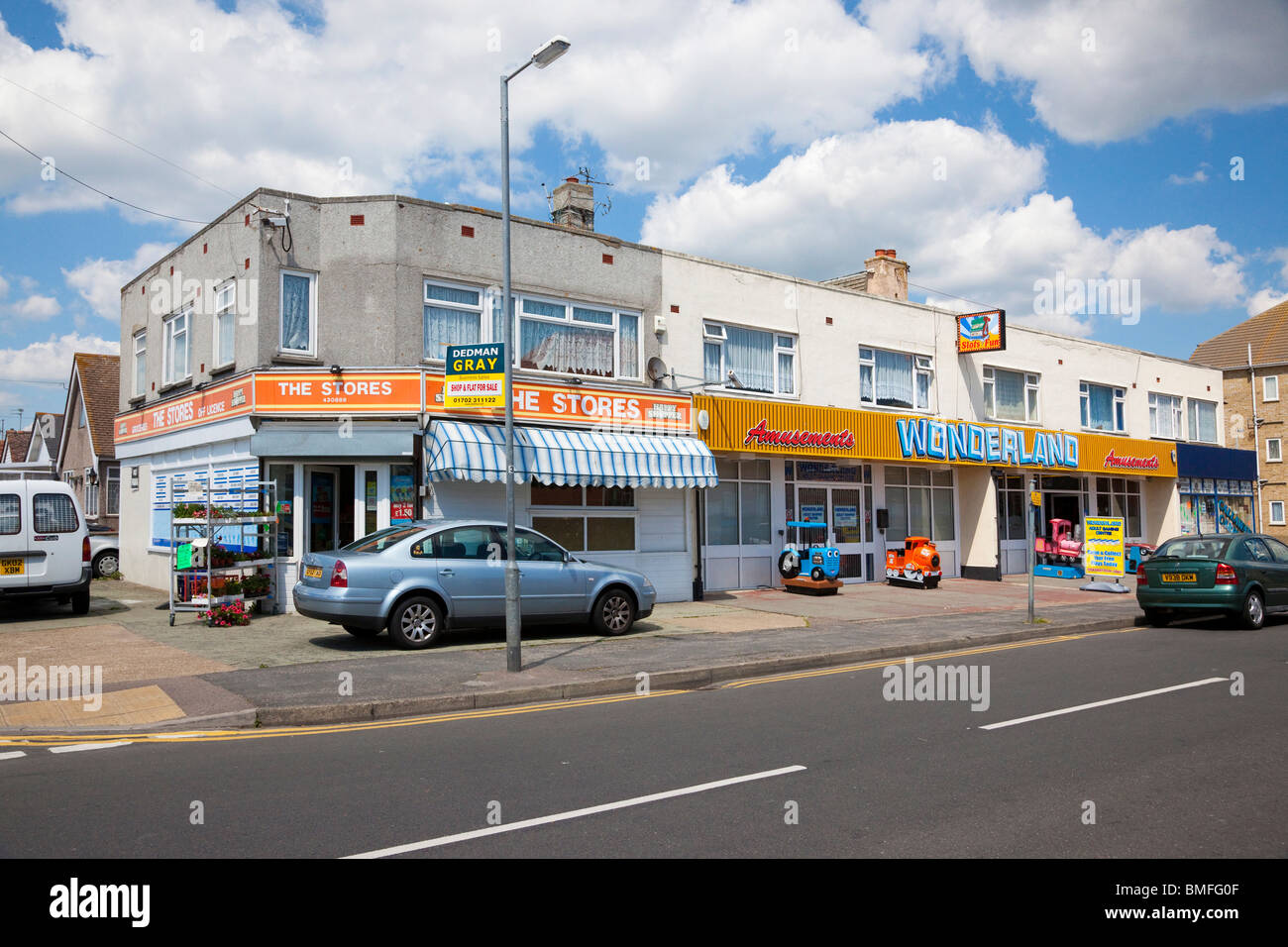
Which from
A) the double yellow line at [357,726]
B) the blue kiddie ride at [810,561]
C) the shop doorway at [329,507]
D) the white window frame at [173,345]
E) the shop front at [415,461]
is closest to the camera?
the double yellow line at [357,726]

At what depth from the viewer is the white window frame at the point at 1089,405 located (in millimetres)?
29516

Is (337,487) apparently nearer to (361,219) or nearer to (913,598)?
(361,219)

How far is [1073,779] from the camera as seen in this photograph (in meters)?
6.41

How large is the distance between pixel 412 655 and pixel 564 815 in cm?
655

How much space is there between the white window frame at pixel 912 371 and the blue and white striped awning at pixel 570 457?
20.7 ft

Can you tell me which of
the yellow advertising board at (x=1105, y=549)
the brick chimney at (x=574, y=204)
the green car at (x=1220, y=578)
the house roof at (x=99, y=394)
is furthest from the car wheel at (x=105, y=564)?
the yellow advertising board at (x=1105, y=549)

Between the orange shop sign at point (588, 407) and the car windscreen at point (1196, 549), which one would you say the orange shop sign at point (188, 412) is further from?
the car windscreen at point (1196, 549)

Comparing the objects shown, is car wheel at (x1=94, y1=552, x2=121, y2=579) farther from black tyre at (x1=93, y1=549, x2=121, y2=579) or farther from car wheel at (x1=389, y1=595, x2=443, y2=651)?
car wheel at (x1=389, y1=595, x2=443, y2=651)

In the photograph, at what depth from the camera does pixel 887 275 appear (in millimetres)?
25766

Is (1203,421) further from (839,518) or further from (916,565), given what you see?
(839,518)

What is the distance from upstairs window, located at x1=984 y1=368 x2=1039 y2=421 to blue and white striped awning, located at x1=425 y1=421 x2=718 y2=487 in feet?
37.5

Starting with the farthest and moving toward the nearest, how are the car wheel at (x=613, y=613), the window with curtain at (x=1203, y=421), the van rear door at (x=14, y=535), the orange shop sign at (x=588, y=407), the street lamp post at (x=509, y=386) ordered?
1. the window with curtain at (x=1203, y=421)
2. the orange shop sign at (x=588, y=407)
3. the van rear door at (x=14, y=535)
4. the car wheel at (x=613, y=613)
5. the street lamp post at (x=509, y=386)

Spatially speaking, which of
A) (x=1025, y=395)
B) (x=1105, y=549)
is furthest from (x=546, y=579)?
(x=1025, y=395)

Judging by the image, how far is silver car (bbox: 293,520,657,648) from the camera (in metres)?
11.7
